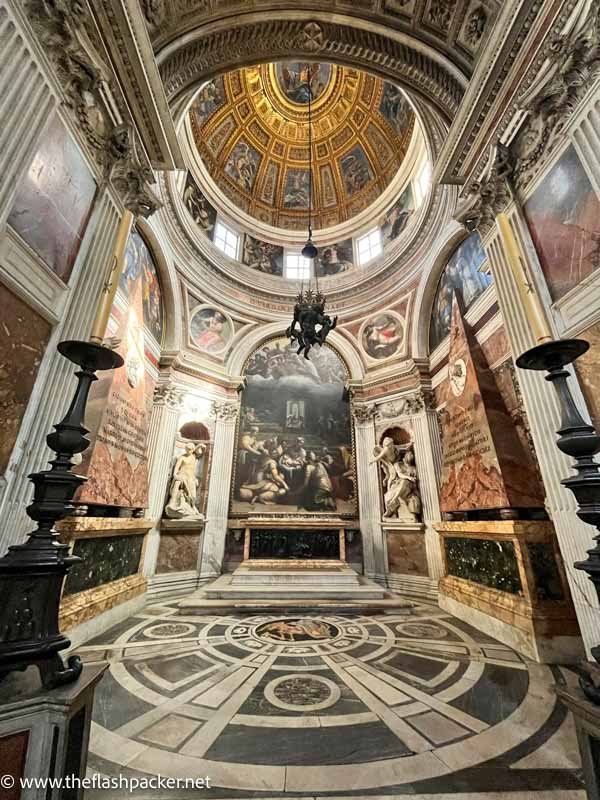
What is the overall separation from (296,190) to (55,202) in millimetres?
13371

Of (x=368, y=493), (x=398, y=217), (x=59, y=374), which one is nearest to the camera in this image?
(x=59, y=374)

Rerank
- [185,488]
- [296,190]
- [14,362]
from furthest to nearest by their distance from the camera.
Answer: [296,190]
[185,488]
[14,362]

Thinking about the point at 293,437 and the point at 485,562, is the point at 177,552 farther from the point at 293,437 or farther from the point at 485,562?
the point at 485,562

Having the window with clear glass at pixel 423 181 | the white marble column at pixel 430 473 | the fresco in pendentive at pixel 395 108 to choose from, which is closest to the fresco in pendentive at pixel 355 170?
the fresco in pendentive at pixel 395 108

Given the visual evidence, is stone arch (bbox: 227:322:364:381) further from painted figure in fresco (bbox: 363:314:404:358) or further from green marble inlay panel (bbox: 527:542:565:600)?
green marble inlay panel (bbox: 527:542:565:600)

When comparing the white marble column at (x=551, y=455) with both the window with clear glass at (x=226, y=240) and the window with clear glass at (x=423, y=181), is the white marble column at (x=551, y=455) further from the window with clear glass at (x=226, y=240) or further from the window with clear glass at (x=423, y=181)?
the window with clear glass at (x=226, y=240)

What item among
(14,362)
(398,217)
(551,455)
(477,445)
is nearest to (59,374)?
(14,362)

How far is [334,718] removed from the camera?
8.66 feet

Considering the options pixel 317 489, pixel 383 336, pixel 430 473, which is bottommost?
pixel 317 489

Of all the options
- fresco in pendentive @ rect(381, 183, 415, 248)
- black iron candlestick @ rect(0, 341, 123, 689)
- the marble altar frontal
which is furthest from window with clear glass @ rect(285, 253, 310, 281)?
black iron candlestick @ rect(0, 341, 123, 689)

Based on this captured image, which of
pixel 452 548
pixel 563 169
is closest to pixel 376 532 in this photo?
pixel 452 548

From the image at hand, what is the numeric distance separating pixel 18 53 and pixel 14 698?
4656 millimetres

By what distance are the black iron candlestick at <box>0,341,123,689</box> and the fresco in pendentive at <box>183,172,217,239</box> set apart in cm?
1077

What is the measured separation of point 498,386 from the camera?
562 cm
